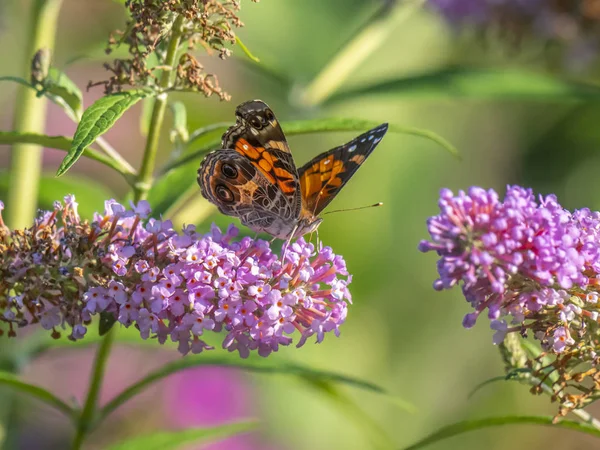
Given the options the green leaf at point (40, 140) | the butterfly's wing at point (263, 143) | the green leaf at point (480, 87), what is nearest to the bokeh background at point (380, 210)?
the green leaf at point (480, 87)

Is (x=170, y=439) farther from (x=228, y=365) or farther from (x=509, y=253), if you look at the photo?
(x=509, y=253)

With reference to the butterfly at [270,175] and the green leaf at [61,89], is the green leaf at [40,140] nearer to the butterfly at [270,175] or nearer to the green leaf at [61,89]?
the green leaf at [61,89]

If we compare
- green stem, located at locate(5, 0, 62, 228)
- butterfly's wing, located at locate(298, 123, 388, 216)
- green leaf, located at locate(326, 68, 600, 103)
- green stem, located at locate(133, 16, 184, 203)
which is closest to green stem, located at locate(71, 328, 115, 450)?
green stem, located at locate(133, 16, 184, 203)

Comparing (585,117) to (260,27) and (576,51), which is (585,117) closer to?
(576,51)

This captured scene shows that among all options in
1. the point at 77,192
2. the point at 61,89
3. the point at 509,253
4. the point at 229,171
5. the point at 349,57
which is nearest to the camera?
the point at 509,253

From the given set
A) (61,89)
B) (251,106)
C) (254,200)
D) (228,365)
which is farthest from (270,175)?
(61,89)

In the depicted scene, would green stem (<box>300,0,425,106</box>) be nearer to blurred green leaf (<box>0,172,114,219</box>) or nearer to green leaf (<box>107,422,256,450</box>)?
blurred green leaf (<box>0,172,114,219</box>)
